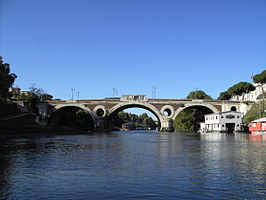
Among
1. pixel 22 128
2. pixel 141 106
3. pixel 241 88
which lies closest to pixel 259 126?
pixel 141 106

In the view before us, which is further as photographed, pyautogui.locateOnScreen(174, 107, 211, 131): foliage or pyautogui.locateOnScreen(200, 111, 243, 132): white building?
pyautogui.locateOnScreen(174, 107, 211, 131): foliage

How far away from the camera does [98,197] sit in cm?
1132

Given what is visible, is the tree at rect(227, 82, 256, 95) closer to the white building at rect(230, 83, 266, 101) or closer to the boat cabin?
the white building at rect(230, 83, 266, 101)

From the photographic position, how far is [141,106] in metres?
105

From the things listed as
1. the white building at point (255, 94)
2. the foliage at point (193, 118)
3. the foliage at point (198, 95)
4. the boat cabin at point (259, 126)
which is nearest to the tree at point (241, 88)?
the white building at point (255, 94)

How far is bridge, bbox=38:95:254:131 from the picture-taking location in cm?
10019

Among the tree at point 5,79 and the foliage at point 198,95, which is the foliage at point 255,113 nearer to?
the foliage at point 198,95

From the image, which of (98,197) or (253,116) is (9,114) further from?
(98,197)

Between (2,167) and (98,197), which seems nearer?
Result: (98,197)

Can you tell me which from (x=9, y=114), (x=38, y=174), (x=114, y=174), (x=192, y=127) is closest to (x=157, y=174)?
(x=114, y=174)

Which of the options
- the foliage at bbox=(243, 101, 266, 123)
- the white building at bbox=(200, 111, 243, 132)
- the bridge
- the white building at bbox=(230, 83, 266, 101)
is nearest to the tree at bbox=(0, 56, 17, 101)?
the bridge

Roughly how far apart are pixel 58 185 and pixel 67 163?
22.0ft

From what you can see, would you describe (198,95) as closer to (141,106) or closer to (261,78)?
(261,78)

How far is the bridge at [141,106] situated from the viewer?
10019 centimetres
